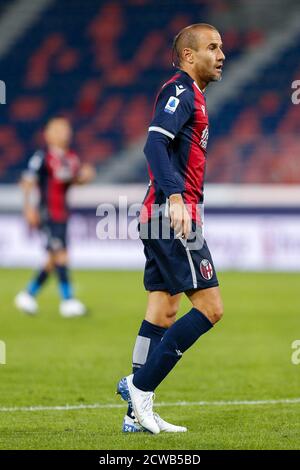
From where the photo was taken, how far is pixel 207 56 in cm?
540

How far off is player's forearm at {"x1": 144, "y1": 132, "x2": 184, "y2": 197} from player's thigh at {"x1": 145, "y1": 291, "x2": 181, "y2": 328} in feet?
2.06

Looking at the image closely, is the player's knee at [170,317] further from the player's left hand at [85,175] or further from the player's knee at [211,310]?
the player's left hand at [85,175]

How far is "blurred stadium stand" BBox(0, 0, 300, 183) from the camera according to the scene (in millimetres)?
22094

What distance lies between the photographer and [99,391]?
6.94 m

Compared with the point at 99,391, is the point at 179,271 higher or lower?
higher

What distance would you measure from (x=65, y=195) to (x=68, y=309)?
165cm

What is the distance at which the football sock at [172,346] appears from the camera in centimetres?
520

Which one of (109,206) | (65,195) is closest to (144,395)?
(65,195)

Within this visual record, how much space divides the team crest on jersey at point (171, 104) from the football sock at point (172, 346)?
105 centimetres

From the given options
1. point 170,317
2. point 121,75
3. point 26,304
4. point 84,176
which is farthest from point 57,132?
point 121,75

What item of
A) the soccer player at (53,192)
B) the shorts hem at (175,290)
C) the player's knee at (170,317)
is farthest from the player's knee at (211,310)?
the soccer player at (53,192)

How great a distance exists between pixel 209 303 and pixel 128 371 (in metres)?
2.78

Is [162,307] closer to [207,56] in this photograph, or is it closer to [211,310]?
A: [211,310]
